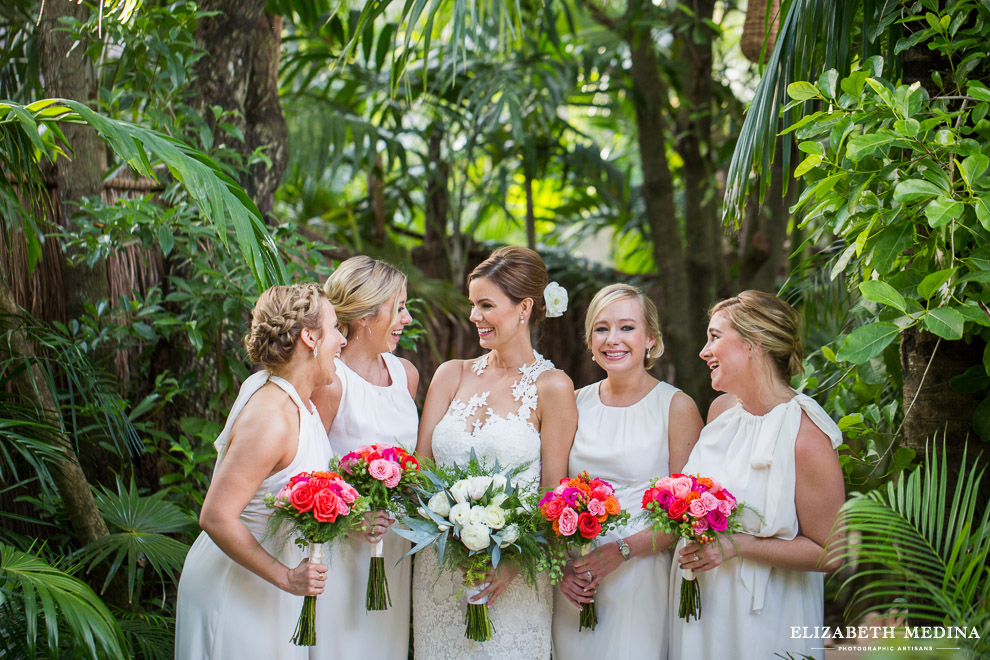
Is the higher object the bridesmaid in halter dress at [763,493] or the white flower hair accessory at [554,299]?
the white flower hair accessory at [554,299]

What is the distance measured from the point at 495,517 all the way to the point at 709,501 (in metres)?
0.68

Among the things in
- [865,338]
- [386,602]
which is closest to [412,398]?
[386,602]

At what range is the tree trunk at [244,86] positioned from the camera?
14.5ft

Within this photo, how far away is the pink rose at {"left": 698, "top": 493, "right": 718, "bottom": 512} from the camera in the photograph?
2594 mm

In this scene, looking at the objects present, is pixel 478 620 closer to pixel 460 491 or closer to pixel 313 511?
pixel 460 491

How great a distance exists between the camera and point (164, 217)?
3.73 meters

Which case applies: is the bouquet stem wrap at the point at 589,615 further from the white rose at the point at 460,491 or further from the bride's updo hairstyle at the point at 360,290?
the bride's updo hairstyle at the point at 360,290

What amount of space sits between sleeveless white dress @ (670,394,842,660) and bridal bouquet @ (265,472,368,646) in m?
1.26

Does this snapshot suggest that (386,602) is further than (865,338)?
Yes

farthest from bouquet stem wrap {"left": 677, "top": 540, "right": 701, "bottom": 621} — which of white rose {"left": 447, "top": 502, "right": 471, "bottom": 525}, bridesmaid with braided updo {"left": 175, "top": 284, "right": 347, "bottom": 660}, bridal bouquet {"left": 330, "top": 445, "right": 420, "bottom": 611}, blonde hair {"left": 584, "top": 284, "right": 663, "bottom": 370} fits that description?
bridesmaid with braided updo {"left": 175, "top": 284, "right": 347, "bottom": 660}

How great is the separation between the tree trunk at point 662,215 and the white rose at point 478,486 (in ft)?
12.2

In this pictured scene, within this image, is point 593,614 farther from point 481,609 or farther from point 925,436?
point 925,436

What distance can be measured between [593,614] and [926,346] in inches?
58.5

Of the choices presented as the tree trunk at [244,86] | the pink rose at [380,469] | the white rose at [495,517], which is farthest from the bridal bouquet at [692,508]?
the tree trunk at [244,86]
